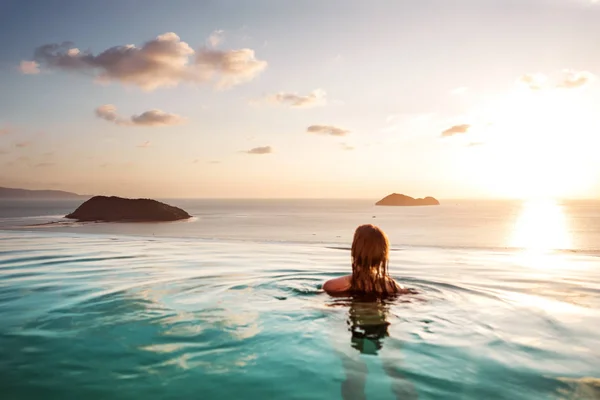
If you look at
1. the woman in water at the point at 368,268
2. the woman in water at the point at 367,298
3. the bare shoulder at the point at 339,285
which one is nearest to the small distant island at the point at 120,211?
the bare shoulder at the point at 339,285

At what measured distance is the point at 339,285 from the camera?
8219 millimetres

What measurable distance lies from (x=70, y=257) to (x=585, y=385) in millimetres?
15979

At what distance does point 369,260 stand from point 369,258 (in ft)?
0.15

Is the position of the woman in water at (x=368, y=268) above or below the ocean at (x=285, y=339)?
above

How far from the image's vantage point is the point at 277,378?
491 cm

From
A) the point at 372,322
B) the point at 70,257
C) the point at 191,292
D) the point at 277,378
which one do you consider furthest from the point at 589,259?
the point at 70,257

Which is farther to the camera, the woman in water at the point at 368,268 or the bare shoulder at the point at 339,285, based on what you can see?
the bare shoulder at the point at 339,285

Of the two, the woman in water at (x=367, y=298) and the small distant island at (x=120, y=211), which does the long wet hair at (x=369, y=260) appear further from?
the small distant island at (x=120, y=211)

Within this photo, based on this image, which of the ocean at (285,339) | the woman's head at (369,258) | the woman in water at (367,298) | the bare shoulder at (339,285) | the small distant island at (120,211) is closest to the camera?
the ocean at (285,339)

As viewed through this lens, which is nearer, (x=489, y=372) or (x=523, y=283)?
(x=489, y=372)

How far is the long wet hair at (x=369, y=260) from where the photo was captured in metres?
7.09

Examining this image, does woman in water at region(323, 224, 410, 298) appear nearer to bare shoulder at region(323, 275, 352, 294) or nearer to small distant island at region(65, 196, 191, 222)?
bare shoulder at region(323, 275, 352, 294)

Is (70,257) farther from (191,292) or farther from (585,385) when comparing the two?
(585,385)

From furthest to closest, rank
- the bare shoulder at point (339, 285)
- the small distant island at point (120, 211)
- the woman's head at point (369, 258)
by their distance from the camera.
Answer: the small distant island at point (120, 211)
the bare shoulder at point (339, 285)
the woman's head at point (369, 258)
